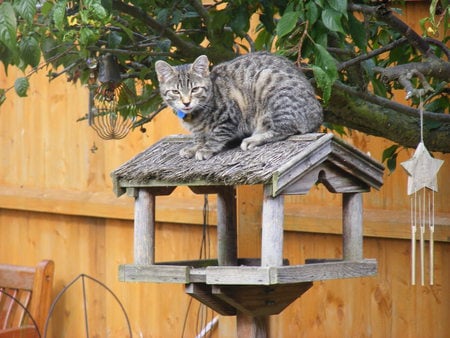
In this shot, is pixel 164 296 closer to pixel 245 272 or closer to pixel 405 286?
pixel 405 286

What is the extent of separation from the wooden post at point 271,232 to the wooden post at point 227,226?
670mm

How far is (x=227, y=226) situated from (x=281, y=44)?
762mm

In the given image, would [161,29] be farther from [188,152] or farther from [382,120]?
[382,120]

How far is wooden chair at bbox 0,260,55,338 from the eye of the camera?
245 inches

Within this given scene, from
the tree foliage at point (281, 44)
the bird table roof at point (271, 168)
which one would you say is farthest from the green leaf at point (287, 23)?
the bird table roof at point (271, 168)

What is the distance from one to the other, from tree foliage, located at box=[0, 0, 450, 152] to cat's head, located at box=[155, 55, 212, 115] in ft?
0.69

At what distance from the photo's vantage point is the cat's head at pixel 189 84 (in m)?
3.44

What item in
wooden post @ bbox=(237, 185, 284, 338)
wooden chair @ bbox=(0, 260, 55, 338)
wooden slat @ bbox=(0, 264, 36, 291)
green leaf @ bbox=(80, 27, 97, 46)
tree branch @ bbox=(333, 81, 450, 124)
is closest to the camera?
wooden post @ bbox=(237, 185, 284, 338)

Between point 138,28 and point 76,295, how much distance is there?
3.04 m

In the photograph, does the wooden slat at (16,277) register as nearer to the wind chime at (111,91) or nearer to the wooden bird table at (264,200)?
the wind chime at (111,91)

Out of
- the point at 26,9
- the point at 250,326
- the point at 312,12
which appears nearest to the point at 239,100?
the point at 312,12

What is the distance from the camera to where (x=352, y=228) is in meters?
3.38

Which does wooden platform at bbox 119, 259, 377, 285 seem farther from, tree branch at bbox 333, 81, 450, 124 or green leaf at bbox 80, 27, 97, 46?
green leaf at bbox 80, 27, 97, 46

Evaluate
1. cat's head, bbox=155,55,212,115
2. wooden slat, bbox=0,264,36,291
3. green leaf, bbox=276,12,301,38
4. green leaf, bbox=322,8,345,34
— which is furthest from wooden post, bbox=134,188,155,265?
wooden slat, bbox=0,264,36,291
